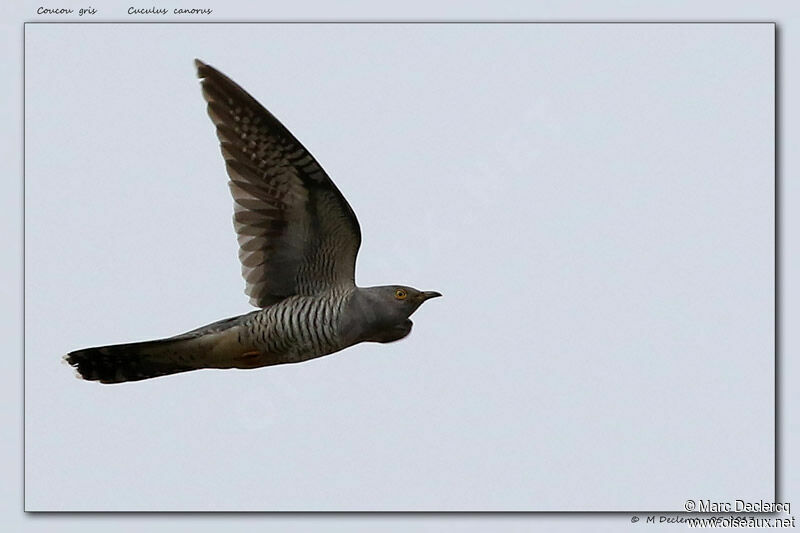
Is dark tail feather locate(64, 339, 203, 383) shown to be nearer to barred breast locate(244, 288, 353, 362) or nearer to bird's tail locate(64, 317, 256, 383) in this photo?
bird's tail locate(64, 317, 256, 383)

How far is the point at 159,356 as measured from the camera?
565 cm

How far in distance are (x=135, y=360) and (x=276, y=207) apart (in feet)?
4.09

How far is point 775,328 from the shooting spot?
20.1 feet

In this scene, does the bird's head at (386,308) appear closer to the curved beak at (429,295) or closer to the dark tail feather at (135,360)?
the curved beak at (429,295)

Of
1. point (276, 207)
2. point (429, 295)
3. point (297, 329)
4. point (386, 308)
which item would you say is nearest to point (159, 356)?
point (297, 329)

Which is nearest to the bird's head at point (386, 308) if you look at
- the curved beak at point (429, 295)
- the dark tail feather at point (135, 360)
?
the curved beak at point (429, 295)

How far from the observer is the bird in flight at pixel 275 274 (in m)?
5.67

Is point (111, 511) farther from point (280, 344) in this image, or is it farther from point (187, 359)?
point (280, 344)

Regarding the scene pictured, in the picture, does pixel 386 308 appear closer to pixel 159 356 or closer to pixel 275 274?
pixel 275 274

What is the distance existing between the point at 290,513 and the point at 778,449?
3.16 meters

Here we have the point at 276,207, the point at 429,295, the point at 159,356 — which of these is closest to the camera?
the point at 159,356

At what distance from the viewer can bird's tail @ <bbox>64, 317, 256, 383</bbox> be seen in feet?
18.5

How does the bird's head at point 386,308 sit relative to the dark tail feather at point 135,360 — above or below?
above

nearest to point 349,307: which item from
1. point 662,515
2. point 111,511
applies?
point 111,511
